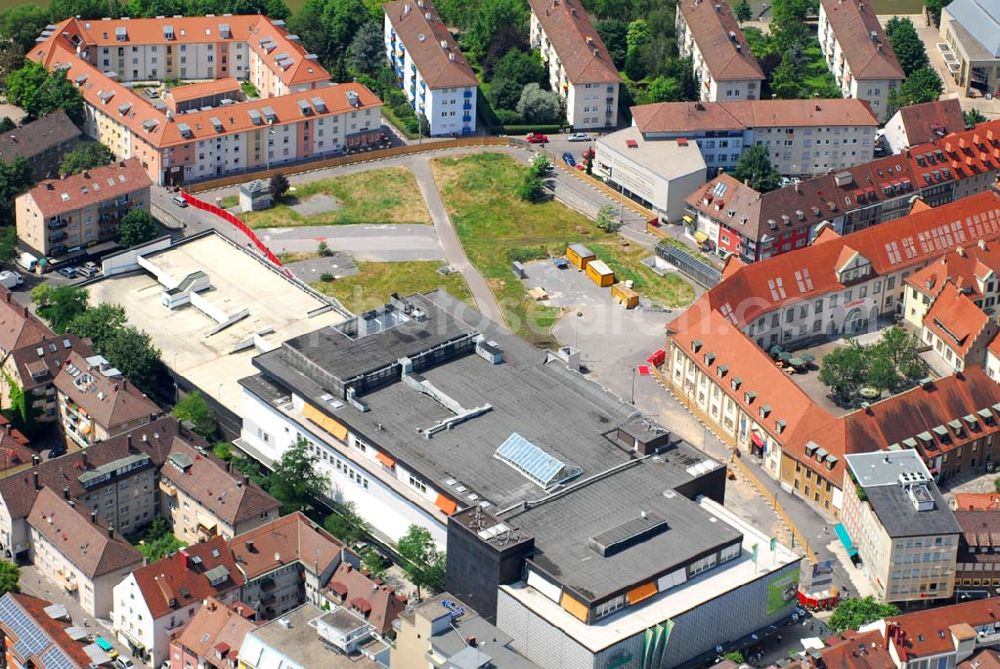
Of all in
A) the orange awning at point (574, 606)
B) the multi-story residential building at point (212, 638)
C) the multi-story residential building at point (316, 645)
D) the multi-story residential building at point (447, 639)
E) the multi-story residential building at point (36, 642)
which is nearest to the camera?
the multi-story residential building at point (447, 639)

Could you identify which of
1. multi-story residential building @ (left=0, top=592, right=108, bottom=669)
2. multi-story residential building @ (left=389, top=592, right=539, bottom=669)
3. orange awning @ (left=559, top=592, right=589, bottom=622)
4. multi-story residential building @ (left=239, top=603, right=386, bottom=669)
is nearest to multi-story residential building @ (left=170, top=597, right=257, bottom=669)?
multi-story residential building @ (left=239, top=603, right=386, bottom=669)

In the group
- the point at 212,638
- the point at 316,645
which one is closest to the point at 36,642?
the point at 212,638

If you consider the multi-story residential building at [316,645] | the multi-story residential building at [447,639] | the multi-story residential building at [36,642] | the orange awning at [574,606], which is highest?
the multi-story residential building at [447,639]

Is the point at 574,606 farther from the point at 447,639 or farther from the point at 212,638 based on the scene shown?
the point at 212,638

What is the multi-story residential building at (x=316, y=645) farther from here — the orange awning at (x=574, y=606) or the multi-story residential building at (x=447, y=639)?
the orange awning at (x=574, y=606)

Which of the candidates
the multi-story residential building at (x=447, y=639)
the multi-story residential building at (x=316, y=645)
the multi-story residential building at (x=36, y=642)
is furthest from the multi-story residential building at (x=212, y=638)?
the multi-story residential building at (x=447, y=639)

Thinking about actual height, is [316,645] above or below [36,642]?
above

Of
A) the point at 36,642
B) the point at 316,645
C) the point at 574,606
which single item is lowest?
the point at 36,642
